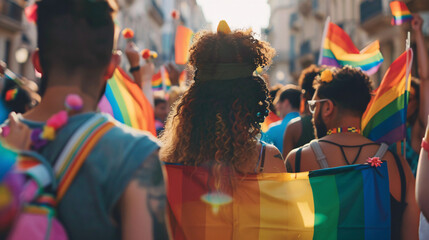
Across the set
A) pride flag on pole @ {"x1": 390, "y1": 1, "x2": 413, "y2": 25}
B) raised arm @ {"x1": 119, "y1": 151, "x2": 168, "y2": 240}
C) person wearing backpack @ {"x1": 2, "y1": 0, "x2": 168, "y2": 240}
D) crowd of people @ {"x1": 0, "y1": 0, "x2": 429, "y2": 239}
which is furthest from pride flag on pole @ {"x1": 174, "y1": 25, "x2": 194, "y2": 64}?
raised arm @ {"x1": 119, "y1": 151, "x2": 168, "y2": 240}

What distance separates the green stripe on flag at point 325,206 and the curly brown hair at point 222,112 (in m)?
0.42

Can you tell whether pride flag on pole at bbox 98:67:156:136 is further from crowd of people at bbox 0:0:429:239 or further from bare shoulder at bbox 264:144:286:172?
bare shoulder at bbox 264:144:286:172

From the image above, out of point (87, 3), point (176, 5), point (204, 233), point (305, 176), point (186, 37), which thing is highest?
point (176, 5)

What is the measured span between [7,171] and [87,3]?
55cm

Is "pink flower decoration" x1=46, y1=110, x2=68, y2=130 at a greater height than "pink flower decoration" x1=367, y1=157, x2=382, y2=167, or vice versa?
"pink flower decoration" x1=46, y1=110, x2=68, y2=130

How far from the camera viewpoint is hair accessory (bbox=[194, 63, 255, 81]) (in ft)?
7.49

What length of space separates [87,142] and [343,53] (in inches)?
120

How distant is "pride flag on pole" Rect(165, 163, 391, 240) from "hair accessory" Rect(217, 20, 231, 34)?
68 cm

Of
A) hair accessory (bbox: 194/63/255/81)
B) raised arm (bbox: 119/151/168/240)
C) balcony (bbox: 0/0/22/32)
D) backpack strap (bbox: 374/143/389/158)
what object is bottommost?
raised arm (bbox: 119/151/168/240)

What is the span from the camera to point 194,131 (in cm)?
232

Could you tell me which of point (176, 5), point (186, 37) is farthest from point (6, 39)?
point (176, 5)

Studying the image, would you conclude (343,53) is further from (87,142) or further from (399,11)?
(87,142)

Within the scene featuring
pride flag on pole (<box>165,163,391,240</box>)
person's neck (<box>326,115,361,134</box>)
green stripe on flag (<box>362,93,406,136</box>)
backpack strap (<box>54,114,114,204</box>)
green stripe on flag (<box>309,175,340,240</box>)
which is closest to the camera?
backpack strap (<box>54,114,114,204</box>)

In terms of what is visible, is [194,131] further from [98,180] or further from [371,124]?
[371,124]
